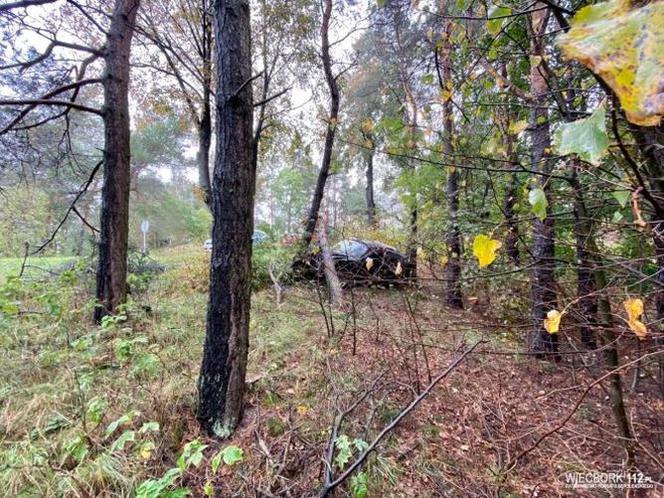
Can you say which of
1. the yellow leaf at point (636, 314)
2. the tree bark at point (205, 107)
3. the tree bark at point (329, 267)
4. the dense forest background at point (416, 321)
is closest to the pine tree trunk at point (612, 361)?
the dense forest background at point (416, 321)

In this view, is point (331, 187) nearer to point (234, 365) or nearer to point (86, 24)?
point (86, 24)

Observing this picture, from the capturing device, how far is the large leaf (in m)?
0.28

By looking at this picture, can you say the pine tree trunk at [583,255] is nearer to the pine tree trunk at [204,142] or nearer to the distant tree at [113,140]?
the distant tree at [113,140]

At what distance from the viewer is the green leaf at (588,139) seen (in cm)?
42

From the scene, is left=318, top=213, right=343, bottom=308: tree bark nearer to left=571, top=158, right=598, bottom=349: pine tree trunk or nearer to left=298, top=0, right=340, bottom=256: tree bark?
left=298, top=0, right=340, bottom=256: tree bark

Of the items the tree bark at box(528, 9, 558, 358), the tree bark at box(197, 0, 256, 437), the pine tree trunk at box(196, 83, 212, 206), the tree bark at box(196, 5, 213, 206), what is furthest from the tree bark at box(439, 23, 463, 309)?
the pine tree trunk at box(196, 83, 212, 206)

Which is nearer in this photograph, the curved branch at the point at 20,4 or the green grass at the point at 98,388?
the green grass at the point at 98,388

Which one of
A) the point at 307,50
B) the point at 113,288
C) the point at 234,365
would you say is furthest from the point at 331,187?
the point at 234,365

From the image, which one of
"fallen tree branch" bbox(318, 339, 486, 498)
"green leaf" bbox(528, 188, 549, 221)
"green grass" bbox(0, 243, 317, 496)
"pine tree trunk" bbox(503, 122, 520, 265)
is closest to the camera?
"green leaf" bbox(528, 188, 549, 221)

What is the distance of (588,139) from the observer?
438 mm

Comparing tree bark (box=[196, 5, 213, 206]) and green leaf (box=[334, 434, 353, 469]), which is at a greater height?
tree bark (box=[196, 5, 213, 206])

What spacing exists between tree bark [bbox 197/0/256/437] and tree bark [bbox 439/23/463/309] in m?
1.14

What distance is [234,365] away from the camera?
1.84 m

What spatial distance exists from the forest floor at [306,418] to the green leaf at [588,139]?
1003 millimetres
